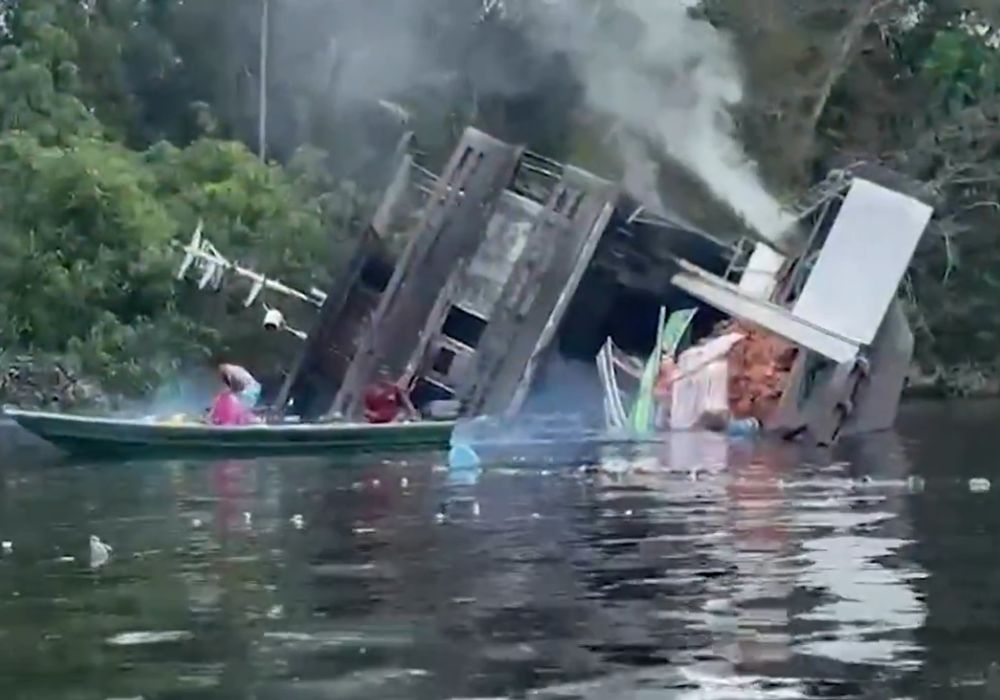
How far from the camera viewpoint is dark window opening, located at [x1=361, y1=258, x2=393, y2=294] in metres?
35.2

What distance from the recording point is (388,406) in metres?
29.3

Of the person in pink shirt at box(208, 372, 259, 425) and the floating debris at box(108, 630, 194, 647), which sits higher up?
the floating debris at box(108, 630, 194, 647)

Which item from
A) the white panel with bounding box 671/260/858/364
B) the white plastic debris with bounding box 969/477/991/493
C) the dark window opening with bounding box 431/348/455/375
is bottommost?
the dark window opening with bounding box 431/348/455/375

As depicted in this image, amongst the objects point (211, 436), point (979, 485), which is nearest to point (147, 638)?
point (979, 485)

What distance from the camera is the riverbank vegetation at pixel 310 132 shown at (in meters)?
38.5

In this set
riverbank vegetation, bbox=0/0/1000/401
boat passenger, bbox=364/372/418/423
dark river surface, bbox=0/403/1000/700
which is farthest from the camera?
riverbank vegetation, bbox=0/0/1000/401

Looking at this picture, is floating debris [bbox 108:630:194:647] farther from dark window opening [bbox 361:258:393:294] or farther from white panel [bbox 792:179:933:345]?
dark window opening [bbox 361:258:393:294]

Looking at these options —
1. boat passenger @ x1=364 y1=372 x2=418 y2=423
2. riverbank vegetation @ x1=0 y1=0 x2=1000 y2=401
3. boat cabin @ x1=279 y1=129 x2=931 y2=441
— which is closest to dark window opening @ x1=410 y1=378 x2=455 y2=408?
boat cabin @ x1=279 y1=129 x2=931 y2=441

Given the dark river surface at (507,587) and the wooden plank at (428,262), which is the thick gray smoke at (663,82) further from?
the dark river surface at (507,587)

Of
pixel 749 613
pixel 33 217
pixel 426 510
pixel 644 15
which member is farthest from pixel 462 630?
pixel 644 15

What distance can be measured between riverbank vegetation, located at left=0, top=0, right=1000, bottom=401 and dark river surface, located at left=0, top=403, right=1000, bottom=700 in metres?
14.7

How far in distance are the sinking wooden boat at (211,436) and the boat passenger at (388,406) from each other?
1.45m

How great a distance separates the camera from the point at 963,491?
69.7ft

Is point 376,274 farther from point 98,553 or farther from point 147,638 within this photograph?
point 147,638
